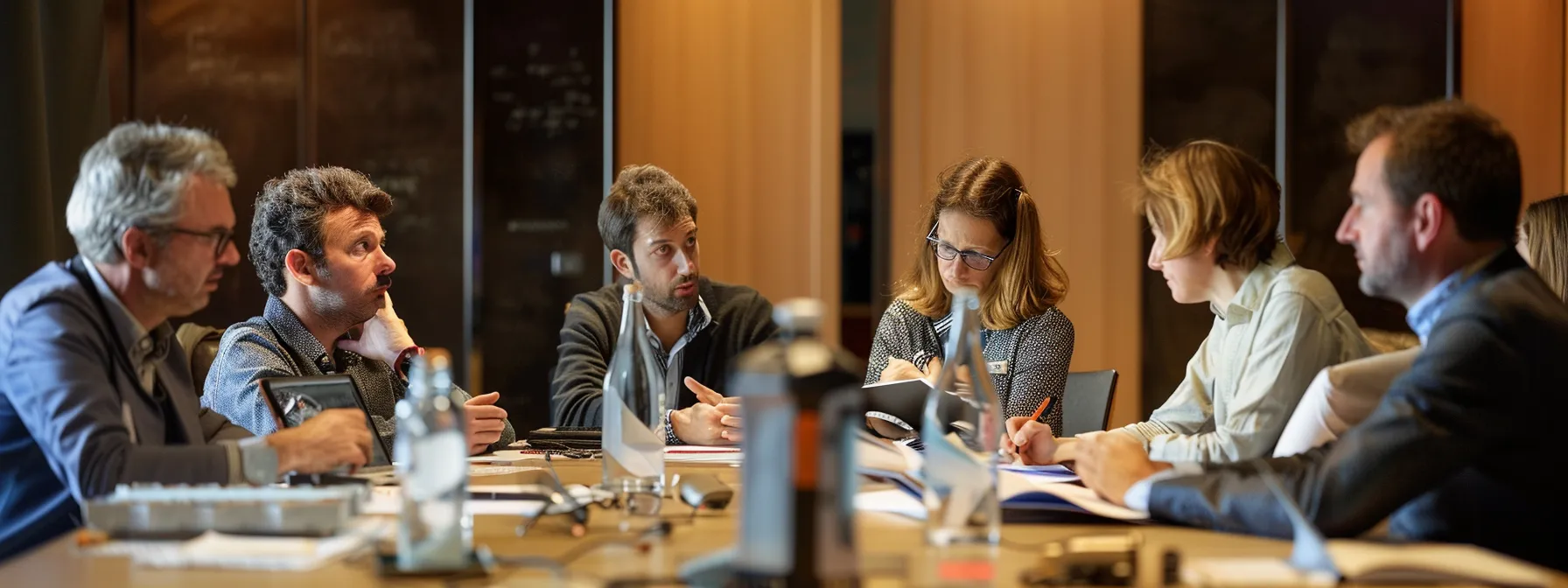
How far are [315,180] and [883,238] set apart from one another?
2.50 meters

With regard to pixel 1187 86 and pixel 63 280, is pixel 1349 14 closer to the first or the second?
pixel 1187 86

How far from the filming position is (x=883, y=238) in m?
4.93

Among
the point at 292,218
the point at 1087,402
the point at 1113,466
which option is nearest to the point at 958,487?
the point at 1113,466

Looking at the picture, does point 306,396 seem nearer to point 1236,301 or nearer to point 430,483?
point 430,483

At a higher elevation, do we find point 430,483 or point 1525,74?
point 1525,74

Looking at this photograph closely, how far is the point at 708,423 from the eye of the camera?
268 centimetres

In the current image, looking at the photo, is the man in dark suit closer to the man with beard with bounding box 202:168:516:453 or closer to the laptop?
the laptop

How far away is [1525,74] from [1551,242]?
2.43 m

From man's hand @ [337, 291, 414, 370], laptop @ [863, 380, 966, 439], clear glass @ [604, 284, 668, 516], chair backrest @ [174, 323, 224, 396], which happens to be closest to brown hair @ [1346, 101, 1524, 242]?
laptop @ [863, 380, 966, 439]

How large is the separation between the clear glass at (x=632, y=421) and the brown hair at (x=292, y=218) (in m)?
1.01

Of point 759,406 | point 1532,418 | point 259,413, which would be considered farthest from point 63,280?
point 1532,418

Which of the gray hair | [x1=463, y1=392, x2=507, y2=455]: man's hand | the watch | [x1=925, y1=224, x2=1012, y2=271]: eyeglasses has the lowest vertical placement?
[x1=463, y1=392, x2=507, y2=455]: man's hand

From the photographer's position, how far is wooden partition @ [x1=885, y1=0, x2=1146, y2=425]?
4977 millimetres

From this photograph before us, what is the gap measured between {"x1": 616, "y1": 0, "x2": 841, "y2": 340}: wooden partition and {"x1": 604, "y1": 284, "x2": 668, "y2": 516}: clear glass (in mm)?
2937
